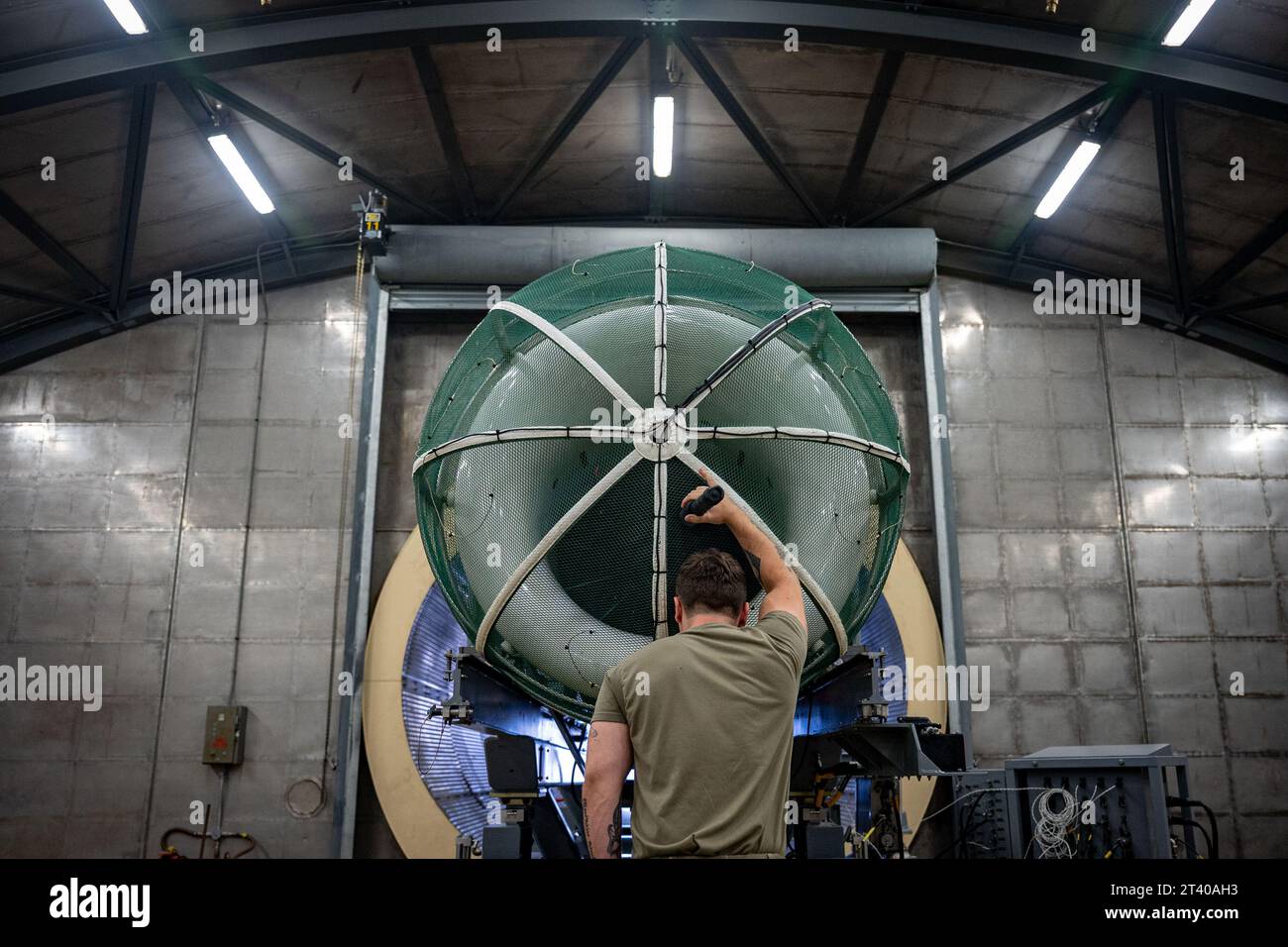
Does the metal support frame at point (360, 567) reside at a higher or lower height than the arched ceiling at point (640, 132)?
lower

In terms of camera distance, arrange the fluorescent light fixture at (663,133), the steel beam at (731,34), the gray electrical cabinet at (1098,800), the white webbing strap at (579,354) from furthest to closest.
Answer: the fluorescent light fixture at (663,133) → the steel beam at (731,34) → the gray electrical cabinet at (1098,800) → the white webbing strap at (579,354)

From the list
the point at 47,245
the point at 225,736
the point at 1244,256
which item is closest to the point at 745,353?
the point at 225,736

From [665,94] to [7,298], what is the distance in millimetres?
6873

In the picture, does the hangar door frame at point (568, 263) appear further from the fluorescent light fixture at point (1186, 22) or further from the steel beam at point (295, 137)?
the fluorescent light fixture at point (1186, 22)

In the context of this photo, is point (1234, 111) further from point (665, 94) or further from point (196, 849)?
point (196, 849)

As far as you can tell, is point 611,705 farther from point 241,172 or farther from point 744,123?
point 241,172

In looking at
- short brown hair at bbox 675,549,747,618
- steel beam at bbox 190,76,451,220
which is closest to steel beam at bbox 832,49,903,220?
steel beam at bbox 190,76,451,220

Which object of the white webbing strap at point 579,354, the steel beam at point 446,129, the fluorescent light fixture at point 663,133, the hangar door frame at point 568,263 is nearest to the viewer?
the white webbing strap at point 579,354

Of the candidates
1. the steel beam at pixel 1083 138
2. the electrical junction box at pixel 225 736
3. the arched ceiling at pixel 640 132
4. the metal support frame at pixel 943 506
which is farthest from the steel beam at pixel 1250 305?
the electrical junction box at pixel 225 736

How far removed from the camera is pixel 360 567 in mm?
8688

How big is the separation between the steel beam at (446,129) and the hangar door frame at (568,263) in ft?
1.78

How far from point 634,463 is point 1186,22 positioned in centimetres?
683

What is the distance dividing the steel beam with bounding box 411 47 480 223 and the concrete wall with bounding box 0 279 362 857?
1.77m

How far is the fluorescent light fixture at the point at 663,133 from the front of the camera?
8289mm
